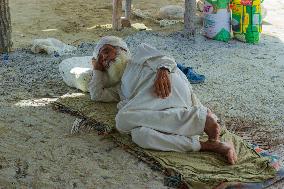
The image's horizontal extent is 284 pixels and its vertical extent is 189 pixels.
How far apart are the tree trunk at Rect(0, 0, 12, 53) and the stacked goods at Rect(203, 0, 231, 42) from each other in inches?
107

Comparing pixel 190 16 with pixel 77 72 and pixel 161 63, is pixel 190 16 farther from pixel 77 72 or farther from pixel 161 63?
pixel 161 63

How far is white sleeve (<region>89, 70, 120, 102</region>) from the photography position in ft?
14.2

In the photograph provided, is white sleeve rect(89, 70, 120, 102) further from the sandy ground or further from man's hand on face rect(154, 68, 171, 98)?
man's hand on face rect(154, 68, 171, 98)

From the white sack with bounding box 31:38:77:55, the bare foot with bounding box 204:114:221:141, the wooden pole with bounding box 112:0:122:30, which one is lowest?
the bare foot with bounding box 204:114:221:141

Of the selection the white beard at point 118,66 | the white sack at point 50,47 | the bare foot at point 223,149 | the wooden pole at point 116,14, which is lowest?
the bare foot at point 223,149

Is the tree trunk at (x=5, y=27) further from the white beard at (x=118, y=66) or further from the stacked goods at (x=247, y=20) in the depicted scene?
the stacked goods at (x=247, y=20)

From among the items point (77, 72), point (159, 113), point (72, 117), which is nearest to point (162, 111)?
point (159, 113)

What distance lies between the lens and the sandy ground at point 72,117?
3.38 m

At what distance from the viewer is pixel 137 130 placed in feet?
12.0

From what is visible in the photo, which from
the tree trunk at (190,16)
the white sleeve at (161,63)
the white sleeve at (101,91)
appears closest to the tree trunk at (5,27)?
the white sleeve at (101,91)

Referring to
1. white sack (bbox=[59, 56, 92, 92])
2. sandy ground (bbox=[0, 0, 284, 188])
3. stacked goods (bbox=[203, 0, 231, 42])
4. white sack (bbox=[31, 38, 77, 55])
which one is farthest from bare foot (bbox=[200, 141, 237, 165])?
stacked goods (bbox=[203, 0, 231, 42])

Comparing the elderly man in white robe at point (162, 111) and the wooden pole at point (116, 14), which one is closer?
the elderly man in white robe at point (162, 111)

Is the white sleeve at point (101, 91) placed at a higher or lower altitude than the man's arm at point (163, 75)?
lower

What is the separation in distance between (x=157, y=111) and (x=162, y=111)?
38mm
